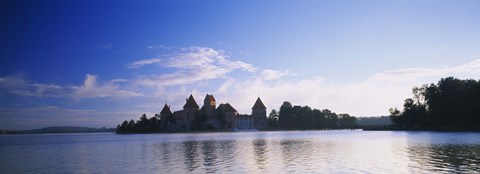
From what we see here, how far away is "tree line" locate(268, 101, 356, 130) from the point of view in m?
145

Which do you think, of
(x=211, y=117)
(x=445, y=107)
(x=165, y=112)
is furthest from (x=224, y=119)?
(x=445, y=107)

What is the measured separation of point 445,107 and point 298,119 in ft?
237

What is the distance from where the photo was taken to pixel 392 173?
1688cm

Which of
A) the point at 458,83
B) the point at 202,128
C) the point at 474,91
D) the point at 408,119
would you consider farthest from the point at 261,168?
the point at 202,128

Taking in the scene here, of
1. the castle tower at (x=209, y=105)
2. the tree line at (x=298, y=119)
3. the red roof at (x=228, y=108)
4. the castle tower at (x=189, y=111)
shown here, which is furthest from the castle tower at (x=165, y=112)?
the tree line at (x=298, y=119)

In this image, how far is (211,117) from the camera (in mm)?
143500

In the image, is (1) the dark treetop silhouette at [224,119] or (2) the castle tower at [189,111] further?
(2) the castle tower at [189,111]

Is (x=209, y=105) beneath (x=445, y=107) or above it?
above

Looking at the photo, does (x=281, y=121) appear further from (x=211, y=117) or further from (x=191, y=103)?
(x=191, y=103)

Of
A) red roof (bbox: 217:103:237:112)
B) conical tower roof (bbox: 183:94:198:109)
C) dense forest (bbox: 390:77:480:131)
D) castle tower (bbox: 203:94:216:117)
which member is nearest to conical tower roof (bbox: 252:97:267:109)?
red roof (bbox: 217:103:237:112)

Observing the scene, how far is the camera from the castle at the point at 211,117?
139 meters

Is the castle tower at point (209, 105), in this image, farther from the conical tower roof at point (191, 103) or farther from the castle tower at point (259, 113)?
the castle tower at point (259, 113)

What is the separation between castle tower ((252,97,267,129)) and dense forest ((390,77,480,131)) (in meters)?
70.9

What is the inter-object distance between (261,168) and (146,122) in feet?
408
